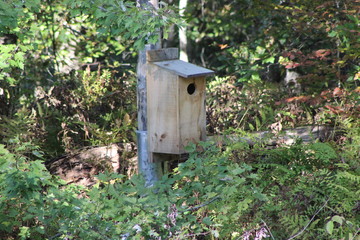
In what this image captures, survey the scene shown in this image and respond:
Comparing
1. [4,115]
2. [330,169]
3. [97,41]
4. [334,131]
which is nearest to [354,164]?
[330,169]

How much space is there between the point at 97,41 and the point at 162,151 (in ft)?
16.8

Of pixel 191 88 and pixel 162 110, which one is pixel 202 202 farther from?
pixel 191 88

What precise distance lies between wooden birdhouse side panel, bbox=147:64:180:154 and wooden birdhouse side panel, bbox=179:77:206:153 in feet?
0.17

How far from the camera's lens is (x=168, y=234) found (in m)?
3.99

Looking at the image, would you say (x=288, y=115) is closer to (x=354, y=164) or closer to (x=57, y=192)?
(x=354, y=164)

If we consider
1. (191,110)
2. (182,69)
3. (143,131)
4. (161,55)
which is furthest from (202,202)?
(161,55)

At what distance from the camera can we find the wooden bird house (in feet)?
15.5

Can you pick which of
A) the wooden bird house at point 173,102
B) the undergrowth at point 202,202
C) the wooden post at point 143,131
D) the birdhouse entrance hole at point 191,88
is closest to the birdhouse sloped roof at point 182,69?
the wooden bird house at point 173,102

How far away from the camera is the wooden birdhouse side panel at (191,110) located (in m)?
4.75

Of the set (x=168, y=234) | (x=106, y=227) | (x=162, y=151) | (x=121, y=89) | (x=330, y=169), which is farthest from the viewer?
(x=121, y=89)

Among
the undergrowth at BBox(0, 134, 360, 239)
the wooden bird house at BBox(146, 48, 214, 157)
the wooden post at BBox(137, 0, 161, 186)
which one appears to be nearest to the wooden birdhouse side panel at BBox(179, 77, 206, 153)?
→ the wooden bird house at BBox(146, 48, 214, 157)

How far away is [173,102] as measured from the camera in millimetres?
4727

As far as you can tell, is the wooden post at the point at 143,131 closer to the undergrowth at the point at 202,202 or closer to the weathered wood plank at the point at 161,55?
the weathered wood plank at the point at 161,55

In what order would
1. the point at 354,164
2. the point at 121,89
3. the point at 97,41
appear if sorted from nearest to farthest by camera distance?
the point at 354,164, the point at 121,89, the point at 97,41
